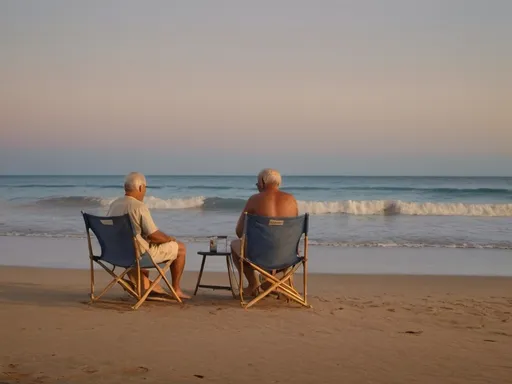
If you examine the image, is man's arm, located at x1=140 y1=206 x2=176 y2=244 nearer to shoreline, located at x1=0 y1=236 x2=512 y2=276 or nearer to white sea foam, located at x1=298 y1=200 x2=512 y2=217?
shoreline, located at x1=0 y1=236 x2=512 y2=276

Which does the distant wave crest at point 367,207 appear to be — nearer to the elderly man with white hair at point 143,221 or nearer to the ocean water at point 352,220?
the ocean water at point 352,220

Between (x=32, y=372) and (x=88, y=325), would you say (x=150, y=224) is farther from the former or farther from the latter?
(x=32, y=372)

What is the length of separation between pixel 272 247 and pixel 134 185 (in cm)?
127

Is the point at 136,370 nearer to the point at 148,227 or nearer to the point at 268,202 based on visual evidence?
the point at 148,227

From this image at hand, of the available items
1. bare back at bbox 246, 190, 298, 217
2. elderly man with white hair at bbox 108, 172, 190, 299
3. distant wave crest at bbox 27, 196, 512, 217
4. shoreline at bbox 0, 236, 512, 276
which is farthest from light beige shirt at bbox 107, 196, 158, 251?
distant wave crest at bbox 27, 196, 512, 217

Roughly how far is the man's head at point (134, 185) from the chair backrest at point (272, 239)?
962 millimetres

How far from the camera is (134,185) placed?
18.0ft

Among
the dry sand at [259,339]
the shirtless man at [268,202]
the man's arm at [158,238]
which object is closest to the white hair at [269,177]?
the shirtless man at [268,202]

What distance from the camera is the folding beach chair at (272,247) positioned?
5348 mm

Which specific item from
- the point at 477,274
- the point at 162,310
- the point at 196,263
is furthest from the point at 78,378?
the point at 477,274

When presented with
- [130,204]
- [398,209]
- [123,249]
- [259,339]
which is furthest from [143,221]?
[398,209]

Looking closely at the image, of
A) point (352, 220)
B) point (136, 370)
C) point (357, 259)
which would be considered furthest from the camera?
point (352, 220)

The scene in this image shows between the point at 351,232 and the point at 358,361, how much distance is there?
9396 mm

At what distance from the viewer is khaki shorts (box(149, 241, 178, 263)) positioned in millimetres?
5461
